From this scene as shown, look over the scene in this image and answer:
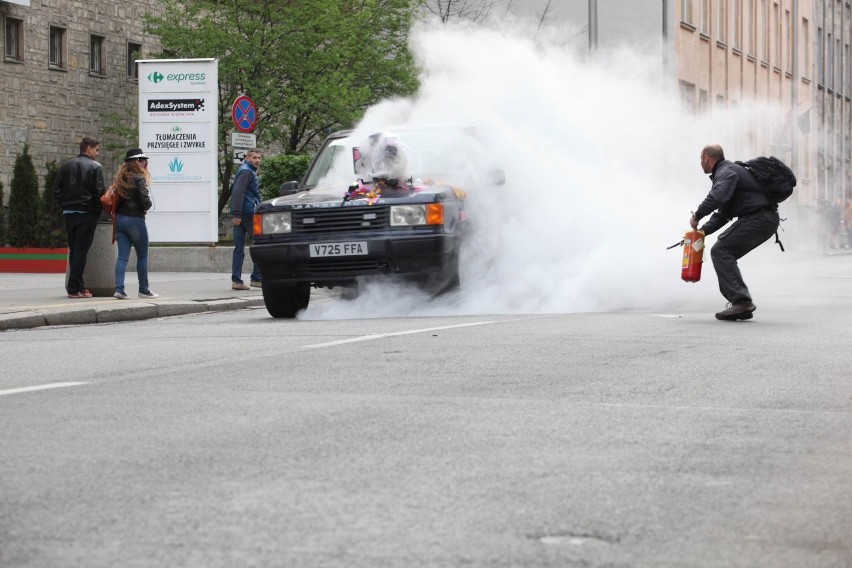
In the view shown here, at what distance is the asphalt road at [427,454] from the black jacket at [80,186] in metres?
7.25

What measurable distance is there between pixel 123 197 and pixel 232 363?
28.0 feet

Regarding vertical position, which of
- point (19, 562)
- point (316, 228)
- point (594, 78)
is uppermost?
point (594, 78)

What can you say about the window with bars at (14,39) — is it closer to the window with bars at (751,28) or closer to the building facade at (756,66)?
the building facade at (756,66)

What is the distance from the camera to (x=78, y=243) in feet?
60.2

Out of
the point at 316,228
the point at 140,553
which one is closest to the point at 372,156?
the point at 316,228

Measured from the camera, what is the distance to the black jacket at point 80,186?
18.4 m

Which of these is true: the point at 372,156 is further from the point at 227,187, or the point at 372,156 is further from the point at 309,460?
the point at 227,187

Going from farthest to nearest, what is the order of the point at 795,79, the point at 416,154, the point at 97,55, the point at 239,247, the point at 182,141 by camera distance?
1. the point at 795,79
2. the point at 97,55
3. the point at 182,141
4. the point at 239,247
5. the point at 416,154

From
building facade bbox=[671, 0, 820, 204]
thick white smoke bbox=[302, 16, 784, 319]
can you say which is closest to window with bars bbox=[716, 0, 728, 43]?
building facade bbox=[671, 0, 820, 204]

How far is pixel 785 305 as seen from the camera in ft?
56.1

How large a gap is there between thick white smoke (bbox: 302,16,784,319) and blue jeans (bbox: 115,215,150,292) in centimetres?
286

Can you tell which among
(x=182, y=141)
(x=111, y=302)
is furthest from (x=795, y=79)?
(x=111, y=302)

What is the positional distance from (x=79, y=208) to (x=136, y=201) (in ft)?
2.51

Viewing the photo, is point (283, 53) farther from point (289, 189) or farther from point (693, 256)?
point (693, 256)
